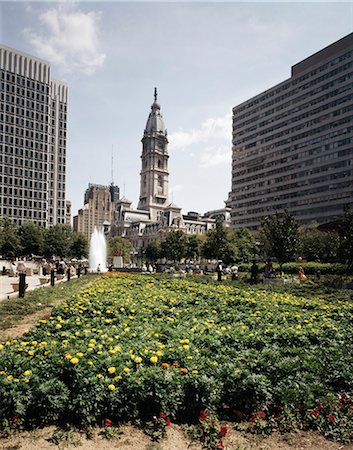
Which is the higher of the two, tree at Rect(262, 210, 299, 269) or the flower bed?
tree at Rect(262, 210, 299, 269)

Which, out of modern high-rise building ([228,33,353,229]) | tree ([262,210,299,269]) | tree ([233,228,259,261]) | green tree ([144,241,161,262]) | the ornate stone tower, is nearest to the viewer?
tree ([262,210,299,269])

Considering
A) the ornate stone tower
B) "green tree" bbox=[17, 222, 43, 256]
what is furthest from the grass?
the ornate stone tower

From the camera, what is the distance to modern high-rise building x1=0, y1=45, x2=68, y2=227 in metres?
116

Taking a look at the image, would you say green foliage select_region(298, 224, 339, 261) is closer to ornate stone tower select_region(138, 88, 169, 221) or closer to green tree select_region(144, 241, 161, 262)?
green tree select_region(144, 241, 161, 262)

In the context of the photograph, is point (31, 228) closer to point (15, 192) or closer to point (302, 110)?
point (15, 192)

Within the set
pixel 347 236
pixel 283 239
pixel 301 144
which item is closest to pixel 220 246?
pixel 283 239

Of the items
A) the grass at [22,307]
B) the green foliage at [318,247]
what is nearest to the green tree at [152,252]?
the green foliage at [318,247]

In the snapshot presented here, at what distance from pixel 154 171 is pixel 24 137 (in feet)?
268

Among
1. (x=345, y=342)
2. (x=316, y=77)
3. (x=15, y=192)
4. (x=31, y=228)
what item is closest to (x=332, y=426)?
(x=345, y=342)

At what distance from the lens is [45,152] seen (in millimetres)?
123375

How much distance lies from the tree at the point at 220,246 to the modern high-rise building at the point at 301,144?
87.4ft

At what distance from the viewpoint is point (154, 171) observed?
193m

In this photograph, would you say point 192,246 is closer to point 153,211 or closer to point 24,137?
point 24,137

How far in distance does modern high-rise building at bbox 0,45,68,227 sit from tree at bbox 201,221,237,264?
72553 millimetres
